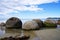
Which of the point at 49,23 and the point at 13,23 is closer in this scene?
the point at 13,23

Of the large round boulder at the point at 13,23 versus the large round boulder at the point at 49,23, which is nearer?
the large round boulder at the point at 13,23

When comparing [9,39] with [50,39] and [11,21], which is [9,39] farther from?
[11,21]

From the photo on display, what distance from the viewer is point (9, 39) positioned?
4.58 metres

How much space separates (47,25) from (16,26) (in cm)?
215

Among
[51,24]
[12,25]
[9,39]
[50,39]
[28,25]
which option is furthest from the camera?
[51,24]

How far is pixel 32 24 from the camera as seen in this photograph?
7.76m

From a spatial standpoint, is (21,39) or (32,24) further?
(32,24)

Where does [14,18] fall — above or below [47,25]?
above

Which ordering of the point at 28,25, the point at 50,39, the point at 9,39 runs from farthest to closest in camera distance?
the point at 28,25, the point at 50,39, the point at 9,39

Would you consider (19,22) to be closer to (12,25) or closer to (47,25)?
(12,25)

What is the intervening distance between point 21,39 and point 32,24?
2934mm

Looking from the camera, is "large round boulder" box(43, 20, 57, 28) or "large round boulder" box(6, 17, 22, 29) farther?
"large round boulder" box(43, 20, 57, 28)

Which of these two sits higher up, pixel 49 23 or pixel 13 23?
pixel 13 23

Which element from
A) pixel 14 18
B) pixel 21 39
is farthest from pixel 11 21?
pixel 21 39
